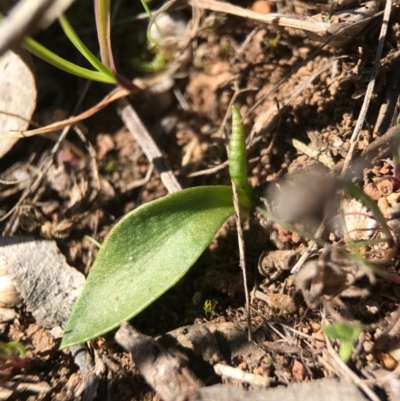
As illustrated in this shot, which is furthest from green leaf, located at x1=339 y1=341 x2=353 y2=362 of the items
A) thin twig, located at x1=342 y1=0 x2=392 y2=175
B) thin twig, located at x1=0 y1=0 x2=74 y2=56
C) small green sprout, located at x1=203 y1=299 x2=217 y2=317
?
thin twig, located at x1=0 y1=0 x2=74 y2=56

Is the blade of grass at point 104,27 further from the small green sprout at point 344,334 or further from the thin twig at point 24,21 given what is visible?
the small green sprout at point 344,334

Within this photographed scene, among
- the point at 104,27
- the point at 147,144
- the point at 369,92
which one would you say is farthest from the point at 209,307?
the point at 104,27

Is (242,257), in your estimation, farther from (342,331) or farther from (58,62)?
(58,62)

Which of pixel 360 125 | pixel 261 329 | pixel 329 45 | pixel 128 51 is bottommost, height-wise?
pixel 261 329

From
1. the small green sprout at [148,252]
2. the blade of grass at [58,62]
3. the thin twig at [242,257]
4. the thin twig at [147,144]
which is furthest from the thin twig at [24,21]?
the thin twig at [147,144]

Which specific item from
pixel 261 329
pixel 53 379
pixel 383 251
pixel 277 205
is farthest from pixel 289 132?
pixel 53 379

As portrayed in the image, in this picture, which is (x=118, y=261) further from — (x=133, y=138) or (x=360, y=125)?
(x=360, y=125)
